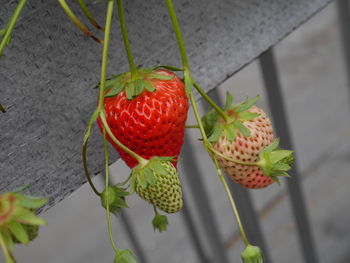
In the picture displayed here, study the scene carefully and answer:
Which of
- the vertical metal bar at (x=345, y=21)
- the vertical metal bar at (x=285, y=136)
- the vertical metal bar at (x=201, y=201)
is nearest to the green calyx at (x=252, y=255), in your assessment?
the vertical metal bar at (x=285, y=136)

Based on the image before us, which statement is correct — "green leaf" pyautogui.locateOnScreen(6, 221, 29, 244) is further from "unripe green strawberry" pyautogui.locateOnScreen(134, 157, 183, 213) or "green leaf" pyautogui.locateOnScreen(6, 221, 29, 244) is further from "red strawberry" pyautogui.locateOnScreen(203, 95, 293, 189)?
"red strawberry" pyautogui.locateOnScreen(203, 95, 293, 189)

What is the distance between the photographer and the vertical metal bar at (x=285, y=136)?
92 centimetres

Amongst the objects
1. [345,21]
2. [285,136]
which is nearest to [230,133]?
[285,136]

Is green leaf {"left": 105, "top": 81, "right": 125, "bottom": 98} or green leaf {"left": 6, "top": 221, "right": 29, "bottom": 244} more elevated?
green leaf {"left": 105, "top": 81, "right": 125, "bottom": 98}

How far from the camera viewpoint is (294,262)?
2133mm

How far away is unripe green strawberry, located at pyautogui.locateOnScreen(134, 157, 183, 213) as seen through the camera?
398 mm

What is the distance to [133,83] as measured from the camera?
445 mm

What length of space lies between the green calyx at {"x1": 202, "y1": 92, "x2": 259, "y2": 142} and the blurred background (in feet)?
4.62

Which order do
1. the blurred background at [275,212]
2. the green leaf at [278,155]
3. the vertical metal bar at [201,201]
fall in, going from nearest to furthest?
the green leaf at [278,155] → the vertical metal bar at [201,201] → the blurred background at [275,212]

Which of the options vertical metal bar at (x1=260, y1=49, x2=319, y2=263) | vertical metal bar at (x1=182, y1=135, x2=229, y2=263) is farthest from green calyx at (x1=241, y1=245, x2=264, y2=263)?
vertical metal bar at (x1=182, y1=135, x2=229, y2=263)

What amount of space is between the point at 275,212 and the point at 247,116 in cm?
194

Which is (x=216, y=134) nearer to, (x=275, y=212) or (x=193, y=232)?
(x=193, y=232)

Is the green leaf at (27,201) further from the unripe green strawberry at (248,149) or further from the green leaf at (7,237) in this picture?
the unripe green strawberry at (248,149)

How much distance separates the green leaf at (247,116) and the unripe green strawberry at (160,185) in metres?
0.13
